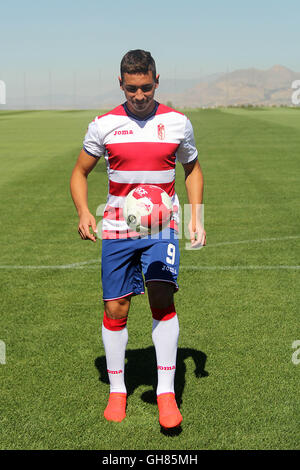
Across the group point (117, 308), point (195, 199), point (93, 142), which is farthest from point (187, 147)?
point (117, 308)

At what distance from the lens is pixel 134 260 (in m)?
4.04

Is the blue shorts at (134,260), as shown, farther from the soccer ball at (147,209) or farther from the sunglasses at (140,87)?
the sunglasses at (140,87)

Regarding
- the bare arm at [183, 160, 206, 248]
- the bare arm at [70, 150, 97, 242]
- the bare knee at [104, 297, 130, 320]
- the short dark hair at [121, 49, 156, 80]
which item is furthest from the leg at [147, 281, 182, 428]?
the short dark hair at [121, 49, 156, 80]

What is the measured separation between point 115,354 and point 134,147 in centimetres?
147

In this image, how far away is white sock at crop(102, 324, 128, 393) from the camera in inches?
163

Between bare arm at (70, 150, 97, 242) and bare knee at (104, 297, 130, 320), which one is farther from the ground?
bare arm at (70, 150, 97, 242)

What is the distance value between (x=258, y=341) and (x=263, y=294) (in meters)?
1.29

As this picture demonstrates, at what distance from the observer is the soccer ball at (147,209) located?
355cm

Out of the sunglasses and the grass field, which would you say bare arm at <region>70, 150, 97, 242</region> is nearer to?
the sunglasses

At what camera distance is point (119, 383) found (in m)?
4.15

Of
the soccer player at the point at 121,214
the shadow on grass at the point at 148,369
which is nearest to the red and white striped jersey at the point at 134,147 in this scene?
the soccer player at the point at 121,214

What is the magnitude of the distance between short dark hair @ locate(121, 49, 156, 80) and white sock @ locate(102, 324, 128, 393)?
5.87 feet

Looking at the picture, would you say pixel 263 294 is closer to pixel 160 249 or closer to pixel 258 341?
pixel 258 341

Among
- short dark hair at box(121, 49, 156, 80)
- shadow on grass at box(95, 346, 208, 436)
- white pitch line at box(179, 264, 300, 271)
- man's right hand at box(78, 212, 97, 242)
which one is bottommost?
white pitch line at box(179, 264, 300, 271)
